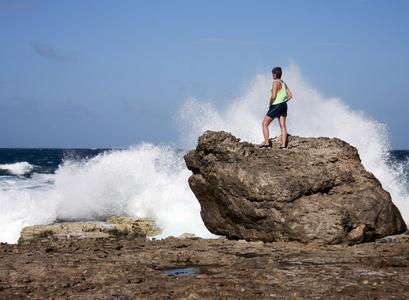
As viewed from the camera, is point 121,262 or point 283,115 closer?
point 121,262

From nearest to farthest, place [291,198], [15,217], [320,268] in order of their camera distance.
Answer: [320,268], [291,198], [15,217]

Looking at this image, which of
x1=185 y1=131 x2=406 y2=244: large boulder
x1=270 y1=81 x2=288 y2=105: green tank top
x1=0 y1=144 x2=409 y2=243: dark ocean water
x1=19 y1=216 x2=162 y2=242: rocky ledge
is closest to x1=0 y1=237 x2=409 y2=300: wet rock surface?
x1=185 y1=131 x2=406 y2=244: large boulder

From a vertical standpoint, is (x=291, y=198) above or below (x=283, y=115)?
below

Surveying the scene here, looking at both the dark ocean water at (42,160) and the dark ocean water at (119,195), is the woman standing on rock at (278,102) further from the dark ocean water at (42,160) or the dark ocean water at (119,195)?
the dark ocean water at (42,160)

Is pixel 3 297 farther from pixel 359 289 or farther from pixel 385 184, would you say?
pixel 385 184

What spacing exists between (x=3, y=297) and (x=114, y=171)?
10.7 meters

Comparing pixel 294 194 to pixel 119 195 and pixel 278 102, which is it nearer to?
pixel 278 102

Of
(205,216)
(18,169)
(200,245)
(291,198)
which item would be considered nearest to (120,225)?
(205,216)

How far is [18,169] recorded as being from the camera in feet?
109

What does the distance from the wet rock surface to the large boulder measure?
26cm

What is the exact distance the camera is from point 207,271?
16.8 ft

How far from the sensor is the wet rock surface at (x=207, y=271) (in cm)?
412

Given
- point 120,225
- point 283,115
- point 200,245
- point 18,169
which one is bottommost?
point 200,245

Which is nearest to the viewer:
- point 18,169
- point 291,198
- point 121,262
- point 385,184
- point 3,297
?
point 3,297
